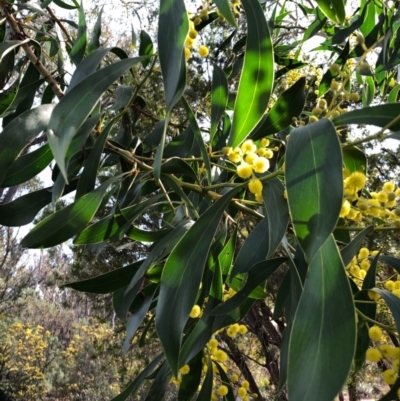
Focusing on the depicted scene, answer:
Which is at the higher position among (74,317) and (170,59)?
(170,59)

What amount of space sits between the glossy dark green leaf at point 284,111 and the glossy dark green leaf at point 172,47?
0.24 meters

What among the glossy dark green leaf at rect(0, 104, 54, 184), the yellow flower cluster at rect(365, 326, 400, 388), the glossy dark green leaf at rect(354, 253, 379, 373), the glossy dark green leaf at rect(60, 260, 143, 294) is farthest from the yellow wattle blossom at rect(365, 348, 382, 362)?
the glossy dark green leaf at rect(0, 104, 54, 184)

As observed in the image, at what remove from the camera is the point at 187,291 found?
53 cm

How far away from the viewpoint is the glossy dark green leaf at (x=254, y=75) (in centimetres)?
55

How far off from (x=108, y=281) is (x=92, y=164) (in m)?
0.21

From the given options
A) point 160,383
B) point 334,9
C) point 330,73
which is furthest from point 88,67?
point 330,73

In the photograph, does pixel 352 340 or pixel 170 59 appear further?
pixel 170 59

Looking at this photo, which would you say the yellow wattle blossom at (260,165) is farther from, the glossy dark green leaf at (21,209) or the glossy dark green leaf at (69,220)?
the glossy dark green leaf at (21,209)

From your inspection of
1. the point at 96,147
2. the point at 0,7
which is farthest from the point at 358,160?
the point at 0,7

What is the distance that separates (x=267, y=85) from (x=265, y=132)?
173mm

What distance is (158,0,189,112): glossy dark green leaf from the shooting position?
465mm

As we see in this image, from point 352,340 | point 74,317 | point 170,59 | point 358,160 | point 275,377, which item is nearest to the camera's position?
point 352,340

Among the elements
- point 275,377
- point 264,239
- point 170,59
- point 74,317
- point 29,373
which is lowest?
point 74,317

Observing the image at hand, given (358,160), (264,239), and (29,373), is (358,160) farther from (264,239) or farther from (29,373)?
(29,373)
